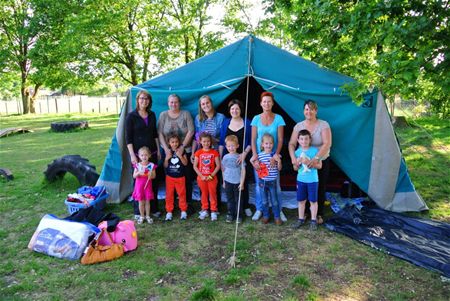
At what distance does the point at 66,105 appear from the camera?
86.1ft

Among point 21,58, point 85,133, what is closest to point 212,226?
point 85,133

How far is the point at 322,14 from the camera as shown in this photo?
14.0ft

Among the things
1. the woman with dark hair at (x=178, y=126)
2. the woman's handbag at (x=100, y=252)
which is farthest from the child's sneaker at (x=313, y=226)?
the woman's handbag at (x=100, y=252)

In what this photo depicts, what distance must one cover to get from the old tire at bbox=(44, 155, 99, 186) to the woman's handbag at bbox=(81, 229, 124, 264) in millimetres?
2061

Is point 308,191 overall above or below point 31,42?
below

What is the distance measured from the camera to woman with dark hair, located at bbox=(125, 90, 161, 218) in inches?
166

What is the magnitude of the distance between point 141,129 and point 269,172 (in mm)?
1579

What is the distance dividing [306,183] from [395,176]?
123 cm

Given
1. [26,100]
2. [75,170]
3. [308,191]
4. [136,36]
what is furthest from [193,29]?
[26,100]

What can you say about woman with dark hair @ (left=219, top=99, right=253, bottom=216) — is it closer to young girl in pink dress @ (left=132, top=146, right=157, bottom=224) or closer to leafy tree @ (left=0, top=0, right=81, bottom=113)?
young girl in pink dress @ (left=132, top=146, right=157, bottom=224)

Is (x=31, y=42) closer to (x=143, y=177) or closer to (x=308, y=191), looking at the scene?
(x=143, y=177)

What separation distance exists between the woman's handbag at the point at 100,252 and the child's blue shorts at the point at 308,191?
6.40ft

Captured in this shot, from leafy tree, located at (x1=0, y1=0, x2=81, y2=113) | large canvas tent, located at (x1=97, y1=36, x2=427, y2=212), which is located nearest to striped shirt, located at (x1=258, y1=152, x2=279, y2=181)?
large canvas tent, located at (x1=97, y1=36, x2=427, y2=212)

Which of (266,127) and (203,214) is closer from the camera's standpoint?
(266,127)
